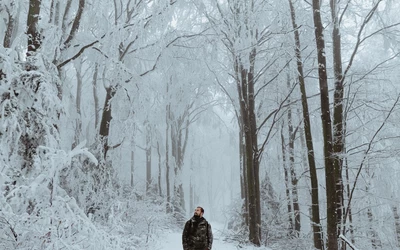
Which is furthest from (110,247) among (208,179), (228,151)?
(208,179)

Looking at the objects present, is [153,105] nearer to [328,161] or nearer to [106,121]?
[106,121]

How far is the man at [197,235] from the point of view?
5777 millimetres

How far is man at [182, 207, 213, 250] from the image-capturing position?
5777mm

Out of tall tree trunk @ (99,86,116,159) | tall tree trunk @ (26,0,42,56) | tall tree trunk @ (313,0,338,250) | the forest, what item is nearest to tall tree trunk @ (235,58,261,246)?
the forest

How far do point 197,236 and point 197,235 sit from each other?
0.05 ft

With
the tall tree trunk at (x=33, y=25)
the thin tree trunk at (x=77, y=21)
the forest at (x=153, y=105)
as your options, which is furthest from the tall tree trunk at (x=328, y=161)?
the tall tree trunk at (x=33, y=25)

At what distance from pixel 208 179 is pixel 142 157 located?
12728mm

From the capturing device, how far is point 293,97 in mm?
14211

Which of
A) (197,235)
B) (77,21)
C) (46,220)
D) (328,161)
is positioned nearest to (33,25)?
(77,21)

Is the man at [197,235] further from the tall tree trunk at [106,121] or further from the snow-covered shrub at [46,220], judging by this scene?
the tall tree trunk at [106,121]

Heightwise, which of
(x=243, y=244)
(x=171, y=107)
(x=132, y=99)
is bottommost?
(x=243, y=244)

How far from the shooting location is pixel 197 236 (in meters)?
5.79

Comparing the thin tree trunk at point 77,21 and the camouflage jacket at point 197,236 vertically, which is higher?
the thin tree trunk at point 77,21

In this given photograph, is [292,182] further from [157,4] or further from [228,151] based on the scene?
[228,151]
